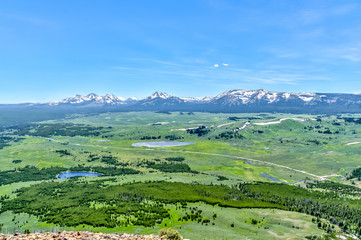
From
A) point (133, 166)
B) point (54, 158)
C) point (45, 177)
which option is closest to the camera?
point (45, 177)

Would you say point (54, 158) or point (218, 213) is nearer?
point (218, 213)

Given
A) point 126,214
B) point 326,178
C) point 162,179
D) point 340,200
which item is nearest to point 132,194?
point 126,214

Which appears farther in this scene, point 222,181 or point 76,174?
point 76,174

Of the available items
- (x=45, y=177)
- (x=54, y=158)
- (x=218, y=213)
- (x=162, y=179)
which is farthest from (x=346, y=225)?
(x=54, y=158)

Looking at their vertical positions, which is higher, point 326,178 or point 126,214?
point 126,214

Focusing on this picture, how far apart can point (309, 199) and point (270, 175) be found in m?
54.1

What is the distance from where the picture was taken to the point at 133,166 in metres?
171

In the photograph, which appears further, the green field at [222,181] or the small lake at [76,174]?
the small lake at [76,174]

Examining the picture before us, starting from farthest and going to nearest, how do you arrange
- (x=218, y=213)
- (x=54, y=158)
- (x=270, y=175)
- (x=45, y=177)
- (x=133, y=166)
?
(x=54, y=158) → (x=133, y=166) → (x=270, y=175) → (x=45, y=177) → (x=218, y=213)

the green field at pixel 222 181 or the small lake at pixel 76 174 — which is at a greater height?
the green field at pixel 222 181

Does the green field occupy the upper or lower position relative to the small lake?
upper

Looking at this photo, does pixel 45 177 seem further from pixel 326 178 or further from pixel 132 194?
pixel 326 178

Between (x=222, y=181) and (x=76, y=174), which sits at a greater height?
(x=222, y=181)

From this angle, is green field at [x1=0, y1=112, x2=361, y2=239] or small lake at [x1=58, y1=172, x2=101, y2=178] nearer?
green field at [x1=0, y1=112, x2=361, y2=239]
